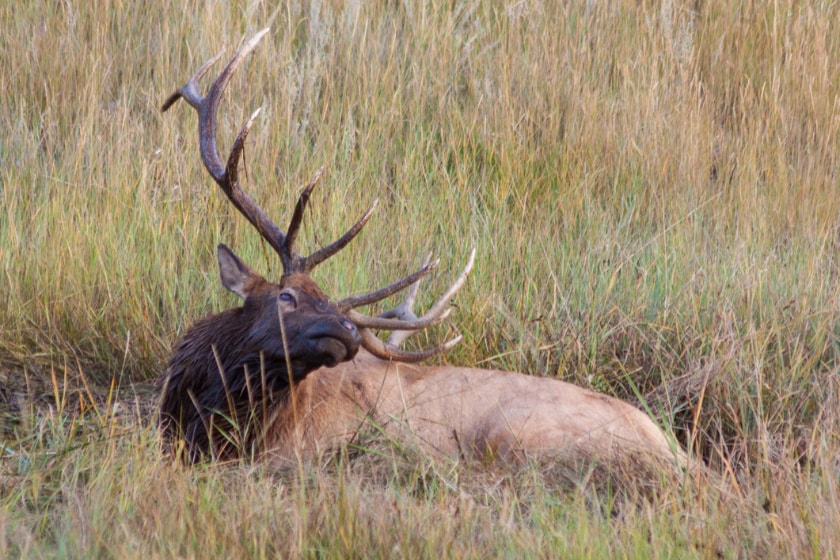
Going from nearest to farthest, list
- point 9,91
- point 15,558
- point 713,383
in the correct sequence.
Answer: point 15,558 → point 713,383 → point 9,91

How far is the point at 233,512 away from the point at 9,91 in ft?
12.8

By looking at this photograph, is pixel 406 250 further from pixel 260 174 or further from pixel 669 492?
pixel 669 492

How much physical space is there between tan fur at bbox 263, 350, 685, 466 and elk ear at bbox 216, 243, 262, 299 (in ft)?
1.33

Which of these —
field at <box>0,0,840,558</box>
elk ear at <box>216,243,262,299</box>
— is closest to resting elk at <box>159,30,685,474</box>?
elk ear at <box>216,243,262,299</box>

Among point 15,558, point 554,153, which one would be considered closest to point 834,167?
point 554,153

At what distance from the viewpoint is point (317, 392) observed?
4.23 meters

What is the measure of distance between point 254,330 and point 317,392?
1.30 feet

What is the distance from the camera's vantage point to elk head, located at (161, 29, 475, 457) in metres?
3.86

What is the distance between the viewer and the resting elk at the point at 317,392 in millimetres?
3896

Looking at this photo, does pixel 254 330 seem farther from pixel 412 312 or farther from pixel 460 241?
pixel 460 241

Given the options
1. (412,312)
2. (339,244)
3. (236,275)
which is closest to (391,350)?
(412,312)

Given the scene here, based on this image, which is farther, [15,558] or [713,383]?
[713,383]

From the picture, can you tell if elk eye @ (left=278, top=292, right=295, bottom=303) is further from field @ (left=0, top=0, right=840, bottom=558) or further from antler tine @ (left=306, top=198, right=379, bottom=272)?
field @ (left=0, top=0, right=840, bottom=558)

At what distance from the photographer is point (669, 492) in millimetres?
3146
